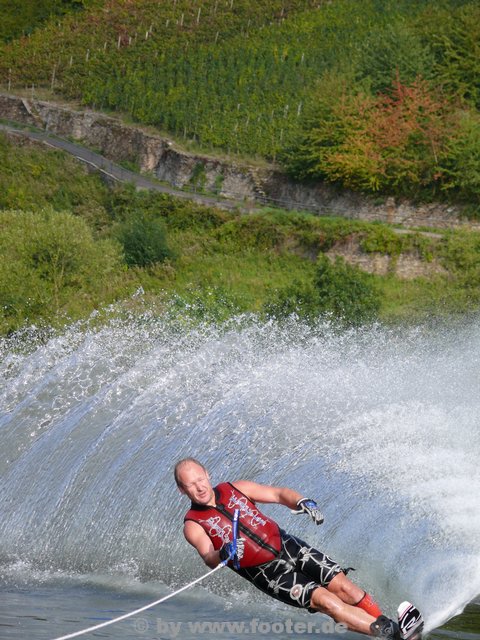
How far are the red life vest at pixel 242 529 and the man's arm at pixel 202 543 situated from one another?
0.04m

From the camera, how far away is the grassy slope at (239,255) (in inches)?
1447

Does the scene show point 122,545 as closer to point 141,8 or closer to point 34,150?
point 34,150

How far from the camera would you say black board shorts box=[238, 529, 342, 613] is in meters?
7.63

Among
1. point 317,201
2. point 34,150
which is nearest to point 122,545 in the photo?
point 317,201

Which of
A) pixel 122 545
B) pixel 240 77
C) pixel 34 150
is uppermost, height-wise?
pixel 122 545

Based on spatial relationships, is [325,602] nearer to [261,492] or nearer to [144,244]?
[261,492]

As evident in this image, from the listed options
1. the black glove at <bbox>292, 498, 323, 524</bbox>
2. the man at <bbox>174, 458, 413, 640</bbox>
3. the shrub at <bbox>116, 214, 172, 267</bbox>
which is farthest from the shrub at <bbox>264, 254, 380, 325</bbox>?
the black glove at <bbox>292, 498, 323, 524</bbox>

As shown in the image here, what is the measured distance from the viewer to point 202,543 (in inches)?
301

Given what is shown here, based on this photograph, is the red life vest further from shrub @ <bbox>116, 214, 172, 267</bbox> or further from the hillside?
the hillside

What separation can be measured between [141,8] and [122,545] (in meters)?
61.7

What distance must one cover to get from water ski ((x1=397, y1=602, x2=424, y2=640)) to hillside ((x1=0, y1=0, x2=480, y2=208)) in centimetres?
3761

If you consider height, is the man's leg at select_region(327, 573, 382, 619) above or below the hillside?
above

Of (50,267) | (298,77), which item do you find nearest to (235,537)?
(50,267)

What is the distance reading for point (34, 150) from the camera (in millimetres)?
54344
